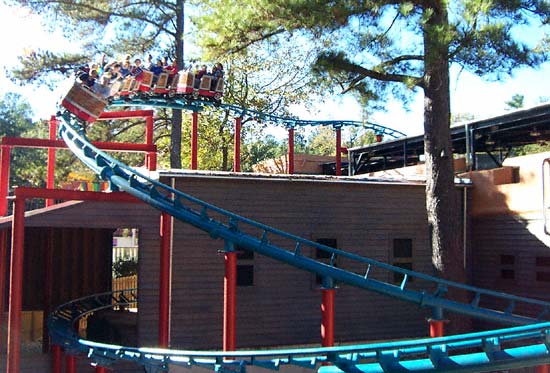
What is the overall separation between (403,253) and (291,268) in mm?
2689

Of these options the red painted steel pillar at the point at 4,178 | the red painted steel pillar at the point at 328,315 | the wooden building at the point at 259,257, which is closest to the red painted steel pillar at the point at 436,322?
the red painted steel pillar at the point at 328,315

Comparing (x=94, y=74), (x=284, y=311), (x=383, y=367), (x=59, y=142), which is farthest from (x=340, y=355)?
(x=94, y=74)

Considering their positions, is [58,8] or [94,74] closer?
[94,74]

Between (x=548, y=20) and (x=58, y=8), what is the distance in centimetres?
1674

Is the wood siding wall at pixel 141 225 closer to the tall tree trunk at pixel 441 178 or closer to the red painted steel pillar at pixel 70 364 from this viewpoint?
the red painted steel pillar at pixel 70 364

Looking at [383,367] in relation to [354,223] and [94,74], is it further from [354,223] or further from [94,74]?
[94,74]

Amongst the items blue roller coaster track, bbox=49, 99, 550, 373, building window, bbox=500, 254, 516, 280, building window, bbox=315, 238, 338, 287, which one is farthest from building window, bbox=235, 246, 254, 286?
building window, bbox=500, 254, 516, 280

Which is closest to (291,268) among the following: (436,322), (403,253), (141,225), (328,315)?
(403,253)

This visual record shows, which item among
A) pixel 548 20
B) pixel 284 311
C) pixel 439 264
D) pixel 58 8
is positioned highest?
pixel 58 8

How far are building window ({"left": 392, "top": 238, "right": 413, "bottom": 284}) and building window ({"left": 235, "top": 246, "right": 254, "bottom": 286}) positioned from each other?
3.27 m

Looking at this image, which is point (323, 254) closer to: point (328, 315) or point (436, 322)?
point (328, 315)

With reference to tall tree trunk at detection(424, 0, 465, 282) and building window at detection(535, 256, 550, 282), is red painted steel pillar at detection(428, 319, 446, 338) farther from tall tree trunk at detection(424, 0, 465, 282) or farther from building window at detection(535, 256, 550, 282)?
building window at detection(535, 256, 550, 282)

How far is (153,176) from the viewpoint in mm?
12391

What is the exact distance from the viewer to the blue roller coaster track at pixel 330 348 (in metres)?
7.94
